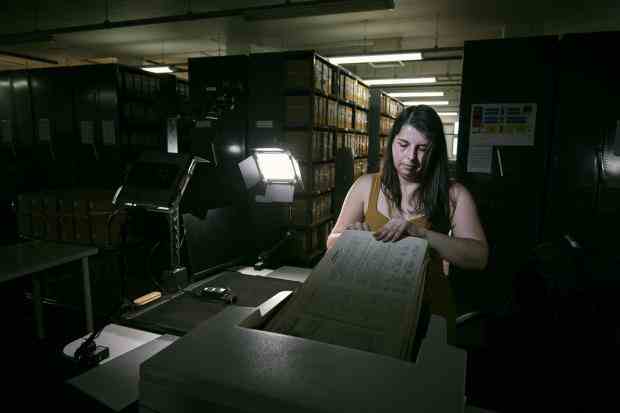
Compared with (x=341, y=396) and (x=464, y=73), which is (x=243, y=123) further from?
(x=341, y=396)

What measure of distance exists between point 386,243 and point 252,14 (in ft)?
13.6

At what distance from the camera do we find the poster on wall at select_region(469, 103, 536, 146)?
2893 millimetres

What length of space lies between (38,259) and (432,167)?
2.21 meters

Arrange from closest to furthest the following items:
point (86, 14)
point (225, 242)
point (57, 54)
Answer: point (225, 242), point (86, 14), point (57, 54)

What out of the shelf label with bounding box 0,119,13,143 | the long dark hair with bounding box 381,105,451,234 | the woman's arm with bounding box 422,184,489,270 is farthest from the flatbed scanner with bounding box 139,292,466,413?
the shelf label with bounding box 0,119,13,143

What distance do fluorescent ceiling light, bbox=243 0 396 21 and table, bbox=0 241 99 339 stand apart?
2.86m

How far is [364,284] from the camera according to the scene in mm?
619

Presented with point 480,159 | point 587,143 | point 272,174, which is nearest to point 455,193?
point 272,174

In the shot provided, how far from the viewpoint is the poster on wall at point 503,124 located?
9.49ft

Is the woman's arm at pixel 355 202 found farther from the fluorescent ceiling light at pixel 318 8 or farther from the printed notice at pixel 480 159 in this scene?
the fluorescent ceiling light at pixel 318 8

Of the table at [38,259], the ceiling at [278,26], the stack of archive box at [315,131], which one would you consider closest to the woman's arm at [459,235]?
the table at [38,259]

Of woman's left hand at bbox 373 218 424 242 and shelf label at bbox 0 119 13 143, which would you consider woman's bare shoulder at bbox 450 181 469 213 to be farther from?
shelf label at bbox 0 119 13 143

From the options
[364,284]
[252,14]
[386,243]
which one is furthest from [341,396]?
[252,14]

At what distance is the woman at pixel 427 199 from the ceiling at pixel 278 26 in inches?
163
